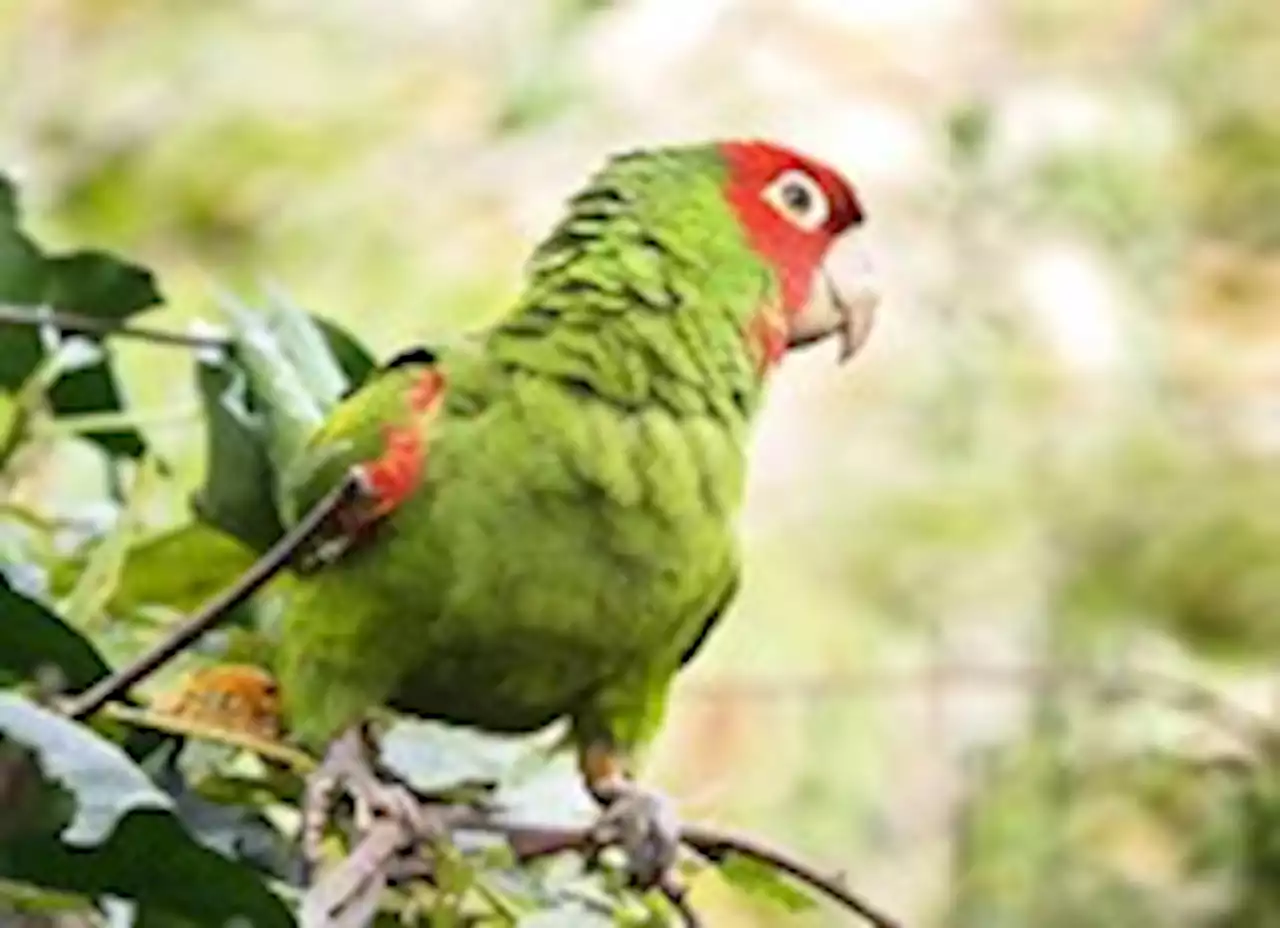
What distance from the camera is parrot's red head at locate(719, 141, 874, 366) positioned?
36.6 inches

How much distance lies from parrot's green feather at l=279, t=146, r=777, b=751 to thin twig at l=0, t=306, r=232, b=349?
0.22ft

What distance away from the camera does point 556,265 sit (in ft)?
2.87

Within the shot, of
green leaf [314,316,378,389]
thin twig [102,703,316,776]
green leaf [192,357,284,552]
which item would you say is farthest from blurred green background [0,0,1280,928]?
thin twig [102,703,316,776]

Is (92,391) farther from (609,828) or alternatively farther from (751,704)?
(751,704)

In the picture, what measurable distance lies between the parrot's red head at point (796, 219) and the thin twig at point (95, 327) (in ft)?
0.50

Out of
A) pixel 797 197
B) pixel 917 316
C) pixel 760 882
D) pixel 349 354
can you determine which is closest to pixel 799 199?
pixel 797 197

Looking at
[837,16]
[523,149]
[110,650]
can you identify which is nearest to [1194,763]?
[110,650]

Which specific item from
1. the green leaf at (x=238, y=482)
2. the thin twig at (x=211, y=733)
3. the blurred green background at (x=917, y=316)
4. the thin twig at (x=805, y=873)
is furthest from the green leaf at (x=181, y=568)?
the blurred green background at (x=917, y=316)

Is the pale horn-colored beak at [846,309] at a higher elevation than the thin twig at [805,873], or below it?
higher

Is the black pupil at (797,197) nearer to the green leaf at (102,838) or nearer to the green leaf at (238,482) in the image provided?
the green leaf at (238,482)

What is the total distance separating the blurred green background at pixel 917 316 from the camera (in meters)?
2.02

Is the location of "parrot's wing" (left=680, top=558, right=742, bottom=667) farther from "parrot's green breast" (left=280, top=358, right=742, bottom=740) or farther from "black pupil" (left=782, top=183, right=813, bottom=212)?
"black pupil" (left=782, top=183, right=813, bottom=212)

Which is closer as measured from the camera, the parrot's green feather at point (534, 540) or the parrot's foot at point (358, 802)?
the parrot's foot at point (358, 802)

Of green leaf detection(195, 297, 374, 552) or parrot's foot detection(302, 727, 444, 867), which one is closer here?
parrot's foot detection(302, 727, 444, 867)
